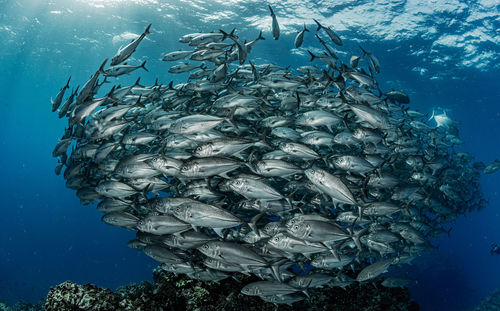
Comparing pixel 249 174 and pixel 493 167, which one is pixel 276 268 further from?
pixel 493 167

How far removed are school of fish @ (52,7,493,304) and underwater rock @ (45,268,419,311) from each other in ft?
1.67

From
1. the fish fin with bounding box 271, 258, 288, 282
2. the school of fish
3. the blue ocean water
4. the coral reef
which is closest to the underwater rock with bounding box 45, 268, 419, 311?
the school of fish

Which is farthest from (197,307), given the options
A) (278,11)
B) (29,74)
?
(29,74)

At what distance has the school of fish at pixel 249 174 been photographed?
179 inches

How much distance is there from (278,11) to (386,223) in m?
16.1

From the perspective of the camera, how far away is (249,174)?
5.07 metres

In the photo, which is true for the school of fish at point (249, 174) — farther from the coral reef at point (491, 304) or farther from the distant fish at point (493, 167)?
the coral reef at point (491, 304)

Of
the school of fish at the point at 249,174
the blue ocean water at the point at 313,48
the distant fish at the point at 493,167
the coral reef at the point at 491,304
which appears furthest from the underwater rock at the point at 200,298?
the coral reef at the point at 491,304

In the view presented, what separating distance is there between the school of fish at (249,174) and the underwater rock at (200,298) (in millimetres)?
508

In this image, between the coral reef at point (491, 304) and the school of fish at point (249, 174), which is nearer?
the school of fish at point (249, 174)

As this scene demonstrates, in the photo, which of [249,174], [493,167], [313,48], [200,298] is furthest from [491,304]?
[249,174]

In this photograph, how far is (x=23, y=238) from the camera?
3152 inches

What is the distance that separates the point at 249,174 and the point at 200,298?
107 inches

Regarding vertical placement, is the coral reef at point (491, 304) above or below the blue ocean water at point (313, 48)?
below
